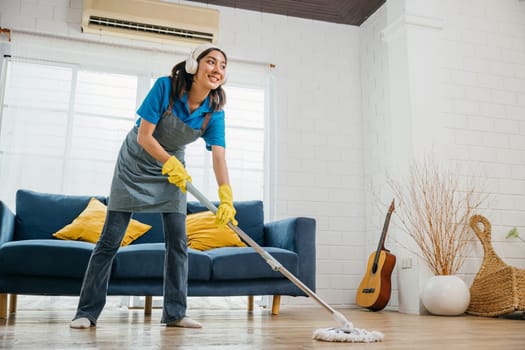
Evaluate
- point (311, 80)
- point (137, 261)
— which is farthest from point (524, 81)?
point (137, 261)

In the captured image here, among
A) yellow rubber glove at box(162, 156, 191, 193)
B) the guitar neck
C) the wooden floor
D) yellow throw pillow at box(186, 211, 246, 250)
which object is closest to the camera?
the wooden floor

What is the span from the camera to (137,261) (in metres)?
2.74

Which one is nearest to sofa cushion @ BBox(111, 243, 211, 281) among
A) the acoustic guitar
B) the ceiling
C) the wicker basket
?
the acoustic guitar

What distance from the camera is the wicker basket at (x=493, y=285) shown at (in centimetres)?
304

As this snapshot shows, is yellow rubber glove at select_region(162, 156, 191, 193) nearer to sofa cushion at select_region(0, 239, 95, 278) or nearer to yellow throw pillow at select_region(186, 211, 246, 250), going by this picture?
sofa cushion at select_region(0, 239, 95, 278)

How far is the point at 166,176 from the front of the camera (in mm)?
2164

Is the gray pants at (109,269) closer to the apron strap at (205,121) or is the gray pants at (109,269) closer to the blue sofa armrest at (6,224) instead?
the apron strap at (205,121)

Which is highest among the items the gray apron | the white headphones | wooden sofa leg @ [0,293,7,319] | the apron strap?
the white headphones

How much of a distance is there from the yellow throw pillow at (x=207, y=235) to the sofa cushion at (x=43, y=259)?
29.7 inches

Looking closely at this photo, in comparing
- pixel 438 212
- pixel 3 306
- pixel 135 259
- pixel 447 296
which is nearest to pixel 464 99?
pixel 438 212

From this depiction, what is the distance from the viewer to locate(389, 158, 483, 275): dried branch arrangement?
3344mm

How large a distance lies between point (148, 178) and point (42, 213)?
144 centimetres

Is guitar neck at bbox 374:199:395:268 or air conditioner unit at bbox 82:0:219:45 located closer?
guitar neck at bbox 374:199:395:268

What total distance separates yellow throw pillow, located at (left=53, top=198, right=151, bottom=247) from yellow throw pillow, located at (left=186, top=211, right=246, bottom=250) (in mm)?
307
